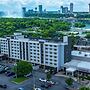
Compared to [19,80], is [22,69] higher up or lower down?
higher up

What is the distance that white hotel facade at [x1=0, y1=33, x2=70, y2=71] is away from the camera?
29047 millimetres

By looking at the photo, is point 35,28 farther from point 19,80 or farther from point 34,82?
point 34,82

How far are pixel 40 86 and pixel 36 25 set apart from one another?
57.9 metres

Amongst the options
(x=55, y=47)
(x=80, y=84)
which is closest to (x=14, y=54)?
(x=55, y=47)

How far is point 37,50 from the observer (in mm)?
30641

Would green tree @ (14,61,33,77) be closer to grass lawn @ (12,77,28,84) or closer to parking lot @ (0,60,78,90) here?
grass lawn @ (12,77,28,84)

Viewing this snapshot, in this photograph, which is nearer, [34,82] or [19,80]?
[34,82]

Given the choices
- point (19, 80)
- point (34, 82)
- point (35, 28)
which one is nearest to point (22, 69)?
point (19, 80)

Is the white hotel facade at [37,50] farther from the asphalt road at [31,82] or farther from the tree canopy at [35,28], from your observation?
the tree canopy at [35,28]

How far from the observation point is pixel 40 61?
3034cm

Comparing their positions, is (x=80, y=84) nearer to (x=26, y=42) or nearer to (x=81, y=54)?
(x=81, y=54)

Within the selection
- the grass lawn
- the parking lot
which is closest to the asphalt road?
the parking lot

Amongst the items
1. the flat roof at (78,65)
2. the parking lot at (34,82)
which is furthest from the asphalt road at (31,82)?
the flat roof at (78,65)

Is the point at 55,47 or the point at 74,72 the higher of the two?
the point at 55,47
